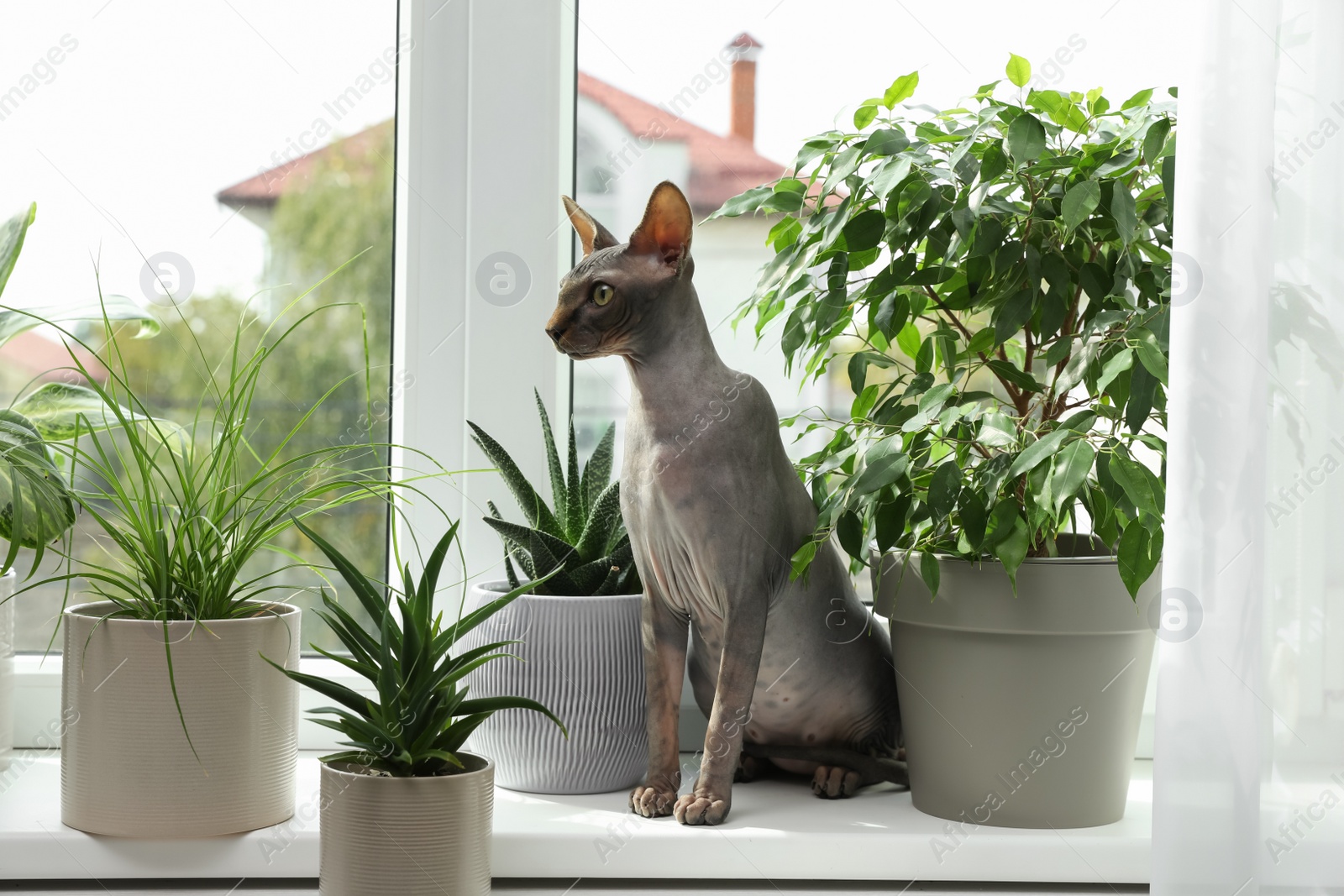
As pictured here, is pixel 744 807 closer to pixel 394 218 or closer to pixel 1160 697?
pixel 1160 697

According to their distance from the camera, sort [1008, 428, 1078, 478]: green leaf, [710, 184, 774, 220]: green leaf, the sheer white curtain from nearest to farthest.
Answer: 1. the sheer white curtain
2. [1008, 428, 1078, 478]: green leaf
3. [710, 184, 774, 220]: green leaf

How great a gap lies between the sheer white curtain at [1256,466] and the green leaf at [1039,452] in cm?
8

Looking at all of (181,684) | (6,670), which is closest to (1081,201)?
(181,684)

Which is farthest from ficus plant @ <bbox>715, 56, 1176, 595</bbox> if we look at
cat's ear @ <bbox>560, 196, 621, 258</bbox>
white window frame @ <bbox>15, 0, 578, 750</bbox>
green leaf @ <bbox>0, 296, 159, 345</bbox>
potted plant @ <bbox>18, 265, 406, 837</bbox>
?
green leaf @ <bbox>0, 296, 159, 345</bbox>

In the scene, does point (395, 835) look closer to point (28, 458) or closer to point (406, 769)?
point (406, 769)

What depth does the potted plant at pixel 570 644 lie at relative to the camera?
1.04 m

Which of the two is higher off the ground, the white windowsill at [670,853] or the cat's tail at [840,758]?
the cat's tail at [840,758]

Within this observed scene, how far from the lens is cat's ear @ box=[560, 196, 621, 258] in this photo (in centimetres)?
98

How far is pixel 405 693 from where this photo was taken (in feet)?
2.62

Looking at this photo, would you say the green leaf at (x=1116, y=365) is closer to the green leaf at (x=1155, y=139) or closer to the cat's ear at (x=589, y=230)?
the green leaf at (x=1155, y=139)

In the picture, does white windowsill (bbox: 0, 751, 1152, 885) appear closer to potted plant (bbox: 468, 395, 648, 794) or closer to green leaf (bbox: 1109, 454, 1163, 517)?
potted plant (bbox: 468, 395, 648, 794)

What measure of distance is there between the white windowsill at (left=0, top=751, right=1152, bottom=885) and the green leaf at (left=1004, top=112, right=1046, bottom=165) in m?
0.60

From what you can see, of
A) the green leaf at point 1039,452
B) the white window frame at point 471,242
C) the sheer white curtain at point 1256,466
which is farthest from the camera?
the white window frame at point 471,242

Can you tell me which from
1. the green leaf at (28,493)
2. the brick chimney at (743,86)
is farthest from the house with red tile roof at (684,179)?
the green leaf at (28,493)
